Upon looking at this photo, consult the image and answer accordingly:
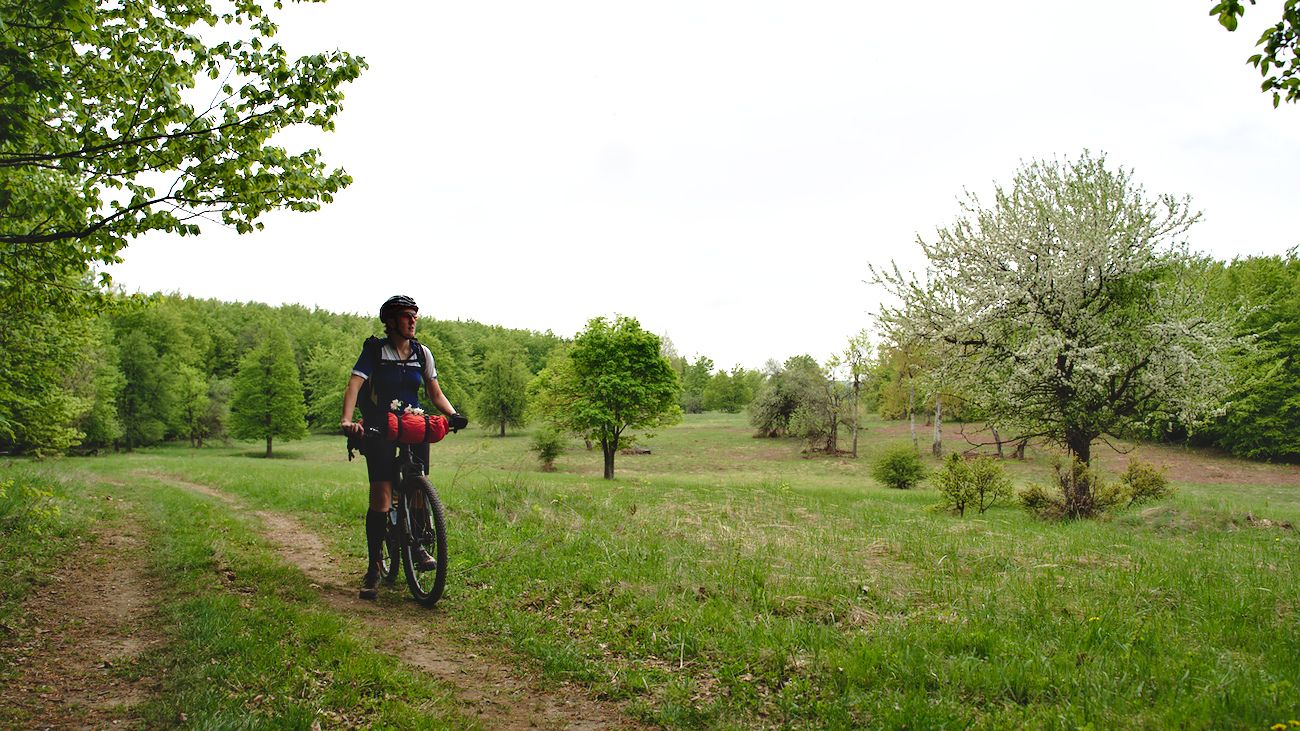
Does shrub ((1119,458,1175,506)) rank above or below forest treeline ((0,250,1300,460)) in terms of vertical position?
below

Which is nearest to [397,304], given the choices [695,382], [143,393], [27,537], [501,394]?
[27,537]

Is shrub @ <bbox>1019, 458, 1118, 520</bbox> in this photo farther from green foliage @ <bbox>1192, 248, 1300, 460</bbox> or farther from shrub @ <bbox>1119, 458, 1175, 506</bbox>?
green foliage @ <bbox>1192, 248, 1300, 460</bbox>

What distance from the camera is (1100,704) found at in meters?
2.89

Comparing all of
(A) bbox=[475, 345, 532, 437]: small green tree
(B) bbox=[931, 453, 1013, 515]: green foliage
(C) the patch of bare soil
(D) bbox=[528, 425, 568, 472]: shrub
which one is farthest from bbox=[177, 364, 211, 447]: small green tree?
(B) bbox=[931, 453, 1013, 515]: green foliage

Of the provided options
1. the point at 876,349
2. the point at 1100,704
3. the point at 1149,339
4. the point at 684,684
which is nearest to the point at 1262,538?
the point at 1149,339

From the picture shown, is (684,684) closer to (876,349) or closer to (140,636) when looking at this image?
(140,636)

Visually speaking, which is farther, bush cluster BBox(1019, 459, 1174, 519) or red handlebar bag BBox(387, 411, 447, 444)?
bush cluster BBox(1019, 459, 1174, 519)

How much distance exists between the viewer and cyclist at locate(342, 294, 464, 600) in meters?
5.13

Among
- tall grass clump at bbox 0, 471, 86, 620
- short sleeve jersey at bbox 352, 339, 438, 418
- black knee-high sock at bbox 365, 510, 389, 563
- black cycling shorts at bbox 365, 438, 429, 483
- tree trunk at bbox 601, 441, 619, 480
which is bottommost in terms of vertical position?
tree trunk at bbox 601, 441, 619, 480

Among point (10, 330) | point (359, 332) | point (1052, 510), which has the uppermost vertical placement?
point (359, 332)

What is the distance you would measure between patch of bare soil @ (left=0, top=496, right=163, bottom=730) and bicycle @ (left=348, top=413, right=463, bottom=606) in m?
1.75

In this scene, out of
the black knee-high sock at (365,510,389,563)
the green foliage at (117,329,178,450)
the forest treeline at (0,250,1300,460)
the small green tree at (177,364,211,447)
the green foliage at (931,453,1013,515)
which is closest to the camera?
the black knee-high sock at (365,510,389,563)

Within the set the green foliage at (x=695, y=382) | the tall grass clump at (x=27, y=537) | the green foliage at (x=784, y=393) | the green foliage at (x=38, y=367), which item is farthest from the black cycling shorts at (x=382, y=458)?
the green foliage at (x=695, y=382)

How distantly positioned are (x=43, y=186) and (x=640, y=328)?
2410 centimetres
